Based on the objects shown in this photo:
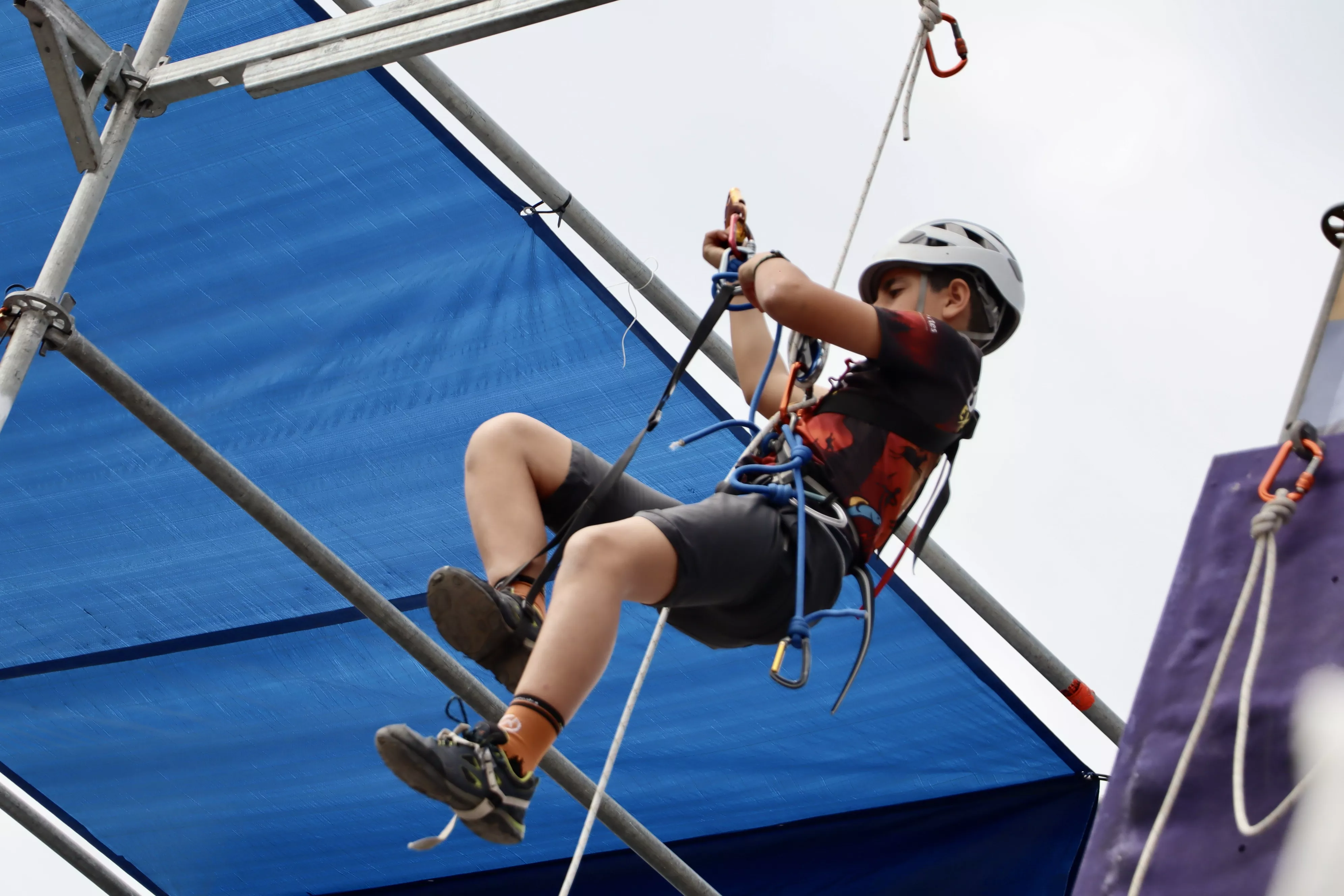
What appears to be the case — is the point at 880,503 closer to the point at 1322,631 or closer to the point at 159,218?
the point at 1322,631

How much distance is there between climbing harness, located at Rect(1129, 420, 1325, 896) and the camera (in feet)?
3.44

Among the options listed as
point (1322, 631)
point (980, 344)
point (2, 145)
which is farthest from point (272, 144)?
point (1322, 631)

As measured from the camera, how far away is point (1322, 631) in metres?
1.07

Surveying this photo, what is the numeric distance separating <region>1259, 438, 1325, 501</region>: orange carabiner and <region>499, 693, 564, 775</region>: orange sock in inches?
38.3

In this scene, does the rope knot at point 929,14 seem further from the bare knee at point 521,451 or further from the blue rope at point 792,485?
the bare knee at point 521,451

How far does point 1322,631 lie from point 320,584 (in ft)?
9.63

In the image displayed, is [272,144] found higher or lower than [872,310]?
higher

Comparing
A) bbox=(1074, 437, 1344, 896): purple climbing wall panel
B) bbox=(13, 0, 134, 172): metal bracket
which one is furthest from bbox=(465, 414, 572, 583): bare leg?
bbox=(1074, 437, 1344, 896): purple climbing wall panel

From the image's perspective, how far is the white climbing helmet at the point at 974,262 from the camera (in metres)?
2.61

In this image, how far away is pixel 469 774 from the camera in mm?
1790

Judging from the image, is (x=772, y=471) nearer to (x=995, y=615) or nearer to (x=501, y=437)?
(x=501, y=437)

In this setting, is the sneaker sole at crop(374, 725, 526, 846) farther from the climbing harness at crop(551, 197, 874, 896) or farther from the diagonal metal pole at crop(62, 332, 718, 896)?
the diagonal metal pole at crop(62, 332, 718, 896)

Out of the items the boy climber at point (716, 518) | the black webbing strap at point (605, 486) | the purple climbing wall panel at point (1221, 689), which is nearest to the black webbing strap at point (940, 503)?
the boy climber at point (716, 518)

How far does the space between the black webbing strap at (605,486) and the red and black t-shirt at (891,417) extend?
204 mm
